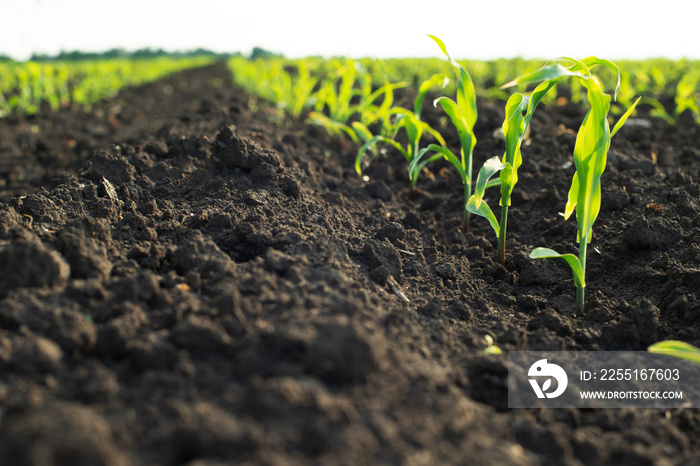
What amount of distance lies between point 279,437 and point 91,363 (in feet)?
1.92

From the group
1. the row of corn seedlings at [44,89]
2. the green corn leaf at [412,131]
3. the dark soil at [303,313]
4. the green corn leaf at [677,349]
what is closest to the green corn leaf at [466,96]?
the green corn leaf at [412,131]

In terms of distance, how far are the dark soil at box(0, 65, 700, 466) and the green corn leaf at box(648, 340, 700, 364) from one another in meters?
0.22

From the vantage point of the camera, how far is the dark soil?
1.11m

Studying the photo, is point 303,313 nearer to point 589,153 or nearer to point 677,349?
point 677,349

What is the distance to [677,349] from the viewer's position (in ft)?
4.79

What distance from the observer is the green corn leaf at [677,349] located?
1.39 metres

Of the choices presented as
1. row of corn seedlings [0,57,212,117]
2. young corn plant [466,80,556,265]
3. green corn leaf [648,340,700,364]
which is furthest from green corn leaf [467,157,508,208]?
row of corn seedlings [0,57,212,117]

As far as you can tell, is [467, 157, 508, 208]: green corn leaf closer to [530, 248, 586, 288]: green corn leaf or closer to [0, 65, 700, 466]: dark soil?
[530, 248, 586, 288]: green corn leaf

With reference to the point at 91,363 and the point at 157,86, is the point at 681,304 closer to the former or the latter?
the point at 91,363

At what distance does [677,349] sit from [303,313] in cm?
113

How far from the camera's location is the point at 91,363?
129 cm

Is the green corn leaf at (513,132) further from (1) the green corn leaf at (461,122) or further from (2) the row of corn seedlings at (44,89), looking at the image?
(2) the row of corn seedlings at (44,89)

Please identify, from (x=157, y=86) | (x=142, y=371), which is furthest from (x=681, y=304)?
(x=157, y=86)

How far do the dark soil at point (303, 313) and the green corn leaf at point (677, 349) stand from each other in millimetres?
222
